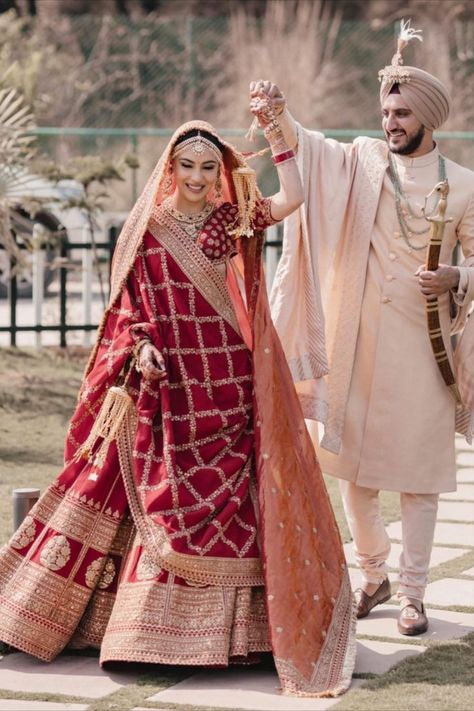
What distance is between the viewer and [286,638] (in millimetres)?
4359

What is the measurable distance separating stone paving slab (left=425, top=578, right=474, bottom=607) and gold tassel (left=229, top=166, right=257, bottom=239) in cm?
152

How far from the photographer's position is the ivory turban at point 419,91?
4.93m

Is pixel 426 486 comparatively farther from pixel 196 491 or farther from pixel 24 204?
pixel 24 204

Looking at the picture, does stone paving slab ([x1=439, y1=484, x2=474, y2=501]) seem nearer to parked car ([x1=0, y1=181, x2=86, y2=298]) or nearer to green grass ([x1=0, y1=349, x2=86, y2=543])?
green grass ([x1=0, y1=349, x2=86, y2=543])

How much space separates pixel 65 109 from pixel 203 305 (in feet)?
57.1

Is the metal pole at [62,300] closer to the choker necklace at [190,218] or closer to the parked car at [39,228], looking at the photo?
the parked car at [39,228]

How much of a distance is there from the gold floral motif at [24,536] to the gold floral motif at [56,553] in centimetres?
10

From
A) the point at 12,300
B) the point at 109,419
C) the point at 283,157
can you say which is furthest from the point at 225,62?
the point at 109,419

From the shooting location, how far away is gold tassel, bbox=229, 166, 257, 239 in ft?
15.5

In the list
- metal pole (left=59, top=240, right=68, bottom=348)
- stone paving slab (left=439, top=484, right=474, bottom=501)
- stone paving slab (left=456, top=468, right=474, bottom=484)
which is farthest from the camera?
metal pole (left=59, top=240, right=68, bottom=348)

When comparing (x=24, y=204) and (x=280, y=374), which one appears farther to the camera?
(x=24, y=204)

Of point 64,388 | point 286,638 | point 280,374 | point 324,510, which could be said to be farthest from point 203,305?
point 64,388

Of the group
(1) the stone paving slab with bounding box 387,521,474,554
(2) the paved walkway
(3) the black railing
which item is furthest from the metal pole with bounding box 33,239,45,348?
(2) the paved walkway

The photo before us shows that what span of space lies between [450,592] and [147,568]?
1.42 m
